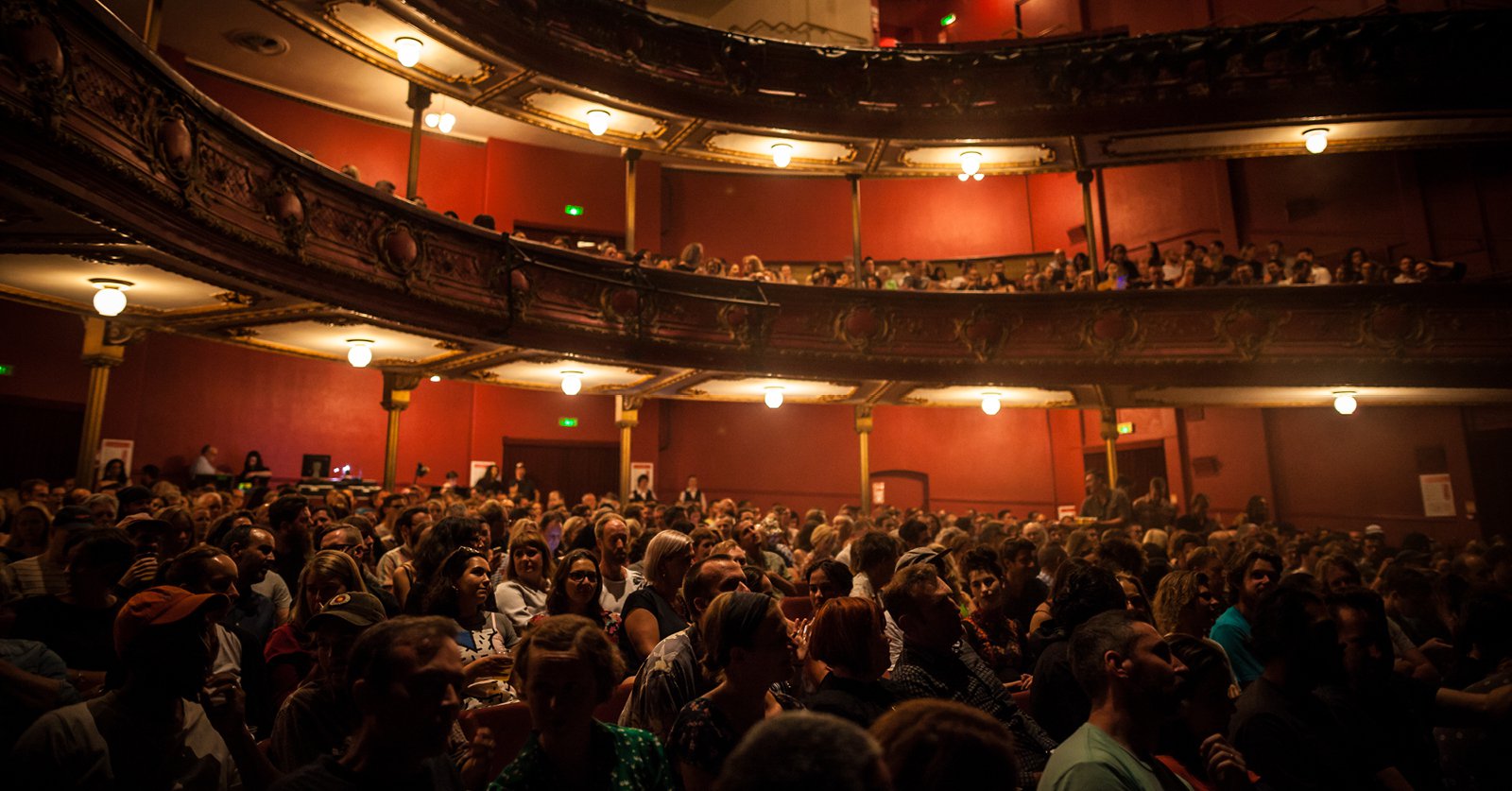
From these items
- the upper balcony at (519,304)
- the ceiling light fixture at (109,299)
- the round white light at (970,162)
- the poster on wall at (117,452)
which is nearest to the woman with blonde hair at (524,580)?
the upper balcony at (519,304)

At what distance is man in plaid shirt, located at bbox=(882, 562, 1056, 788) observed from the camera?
3.12m

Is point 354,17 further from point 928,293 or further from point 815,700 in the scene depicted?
point 815,700

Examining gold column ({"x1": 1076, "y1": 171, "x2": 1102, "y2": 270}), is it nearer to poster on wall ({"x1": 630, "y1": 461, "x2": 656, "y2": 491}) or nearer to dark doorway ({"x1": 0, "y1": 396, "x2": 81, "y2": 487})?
poster on wall ({"x1": 630, "y1": 461, "x2": 656, "y2": 491})

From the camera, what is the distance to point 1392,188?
49.3 feet

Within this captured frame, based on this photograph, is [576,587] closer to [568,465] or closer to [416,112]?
[416,112]

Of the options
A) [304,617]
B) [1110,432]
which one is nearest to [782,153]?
[1110,432]

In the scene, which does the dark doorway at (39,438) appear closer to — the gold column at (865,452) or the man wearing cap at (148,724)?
the gold column at (865,452)

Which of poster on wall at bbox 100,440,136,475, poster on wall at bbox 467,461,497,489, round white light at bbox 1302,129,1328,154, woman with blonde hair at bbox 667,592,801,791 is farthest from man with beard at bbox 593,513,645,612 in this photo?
round white light at bbox 1302,129,1328,154

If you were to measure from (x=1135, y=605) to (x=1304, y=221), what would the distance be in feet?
49.0

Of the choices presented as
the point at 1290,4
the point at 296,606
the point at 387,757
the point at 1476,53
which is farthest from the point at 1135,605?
the point at 1290,4

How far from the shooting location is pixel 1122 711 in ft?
8.00

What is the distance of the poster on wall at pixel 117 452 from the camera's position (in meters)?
12.0

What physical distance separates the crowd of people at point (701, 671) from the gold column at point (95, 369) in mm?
4689

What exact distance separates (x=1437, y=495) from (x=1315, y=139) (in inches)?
253
